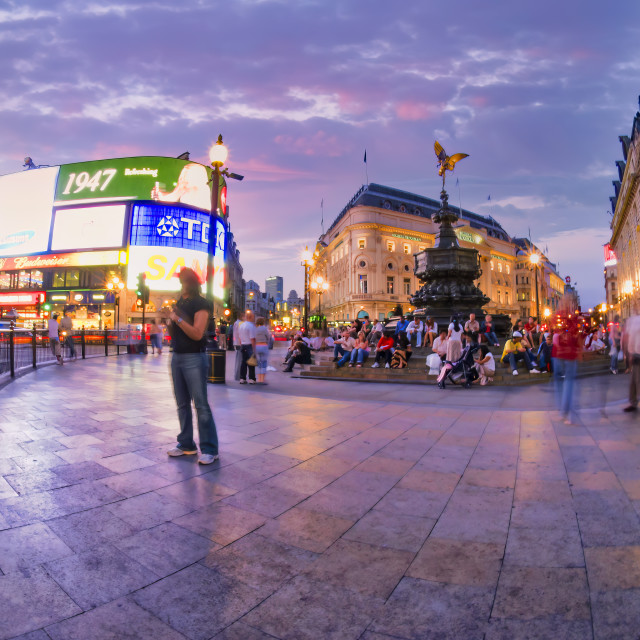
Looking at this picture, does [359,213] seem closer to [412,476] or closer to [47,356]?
[47,356]

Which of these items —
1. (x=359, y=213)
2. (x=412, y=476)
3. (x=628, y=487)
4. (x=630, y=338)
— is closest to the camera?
(x=628, y=487)

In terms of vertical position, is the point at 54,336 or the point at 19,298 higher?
the point at 19,298

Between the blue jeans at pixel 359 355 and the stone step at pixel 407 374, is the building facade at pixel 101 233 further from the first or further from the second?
the blue jeans at pixel 359 355

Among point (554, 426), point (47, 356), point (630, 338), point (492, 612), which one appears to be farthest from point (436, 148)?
point (492, 612)

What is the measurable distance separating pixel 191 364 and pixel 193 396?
34cm

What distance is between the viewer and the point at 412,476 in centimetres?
403

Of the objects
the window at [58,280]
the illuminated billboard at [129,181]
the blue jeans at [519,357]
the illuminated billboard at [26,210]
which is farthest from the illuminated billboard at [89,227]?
the blue jeans at [519,357]

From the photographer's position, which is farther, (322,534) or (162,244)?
(162,244)

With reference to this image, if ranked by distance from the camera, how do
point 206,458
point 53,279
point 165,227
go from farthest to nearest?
1. point 53,279
2. point 165,227
3. point 206,458

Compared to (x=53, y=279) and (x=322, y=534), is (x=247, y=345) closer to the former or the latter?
(x=322, y=534)

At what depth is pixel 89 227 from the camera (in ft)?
165

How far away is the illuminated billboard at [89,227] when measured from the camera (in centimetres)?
4956

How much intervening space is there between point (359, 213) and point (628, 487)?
213ft

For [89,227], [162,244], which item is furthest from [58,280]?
[162,244]
